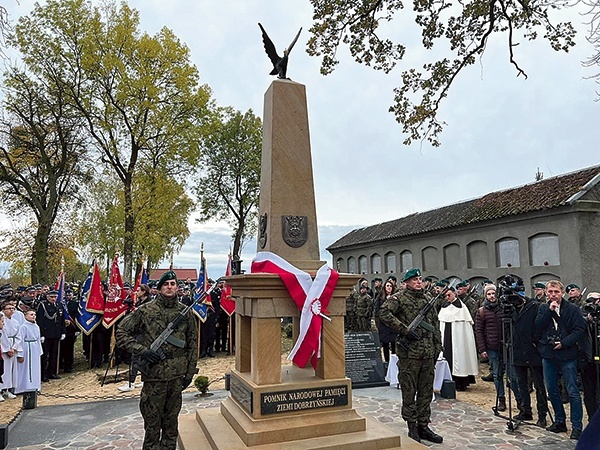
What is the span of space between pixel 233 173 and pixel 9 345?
23.6 m

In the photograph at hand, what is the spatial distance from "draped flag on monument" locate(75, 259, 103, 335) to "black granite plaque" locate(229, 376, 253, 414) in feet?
23.9

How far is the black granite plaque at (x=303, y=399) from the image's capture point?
4996 millimetres

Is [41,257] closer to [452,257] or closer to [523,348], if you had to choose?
[452,257]

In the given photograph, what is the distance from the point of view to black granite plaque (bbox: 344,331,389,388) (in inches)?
347

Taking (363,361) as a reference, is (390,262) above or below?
above

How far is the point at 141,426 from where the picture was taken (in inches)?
262

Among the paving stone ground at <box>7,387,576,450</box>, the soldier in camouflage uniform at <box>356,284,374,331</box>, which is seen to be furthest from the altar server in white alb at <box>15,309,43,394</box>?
the soldier in camouflage uniform at <box>356,284,374,331</box>

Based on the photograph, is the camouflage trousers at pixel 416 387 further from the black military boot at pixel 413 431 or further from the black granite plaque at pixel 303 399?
the black granite plaque at pixel 303 399

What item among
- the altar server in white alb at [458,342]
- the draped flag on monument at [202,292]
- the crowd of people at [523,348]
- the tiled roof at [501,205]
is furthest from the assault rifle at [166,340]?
the tiled roof at [501,205]

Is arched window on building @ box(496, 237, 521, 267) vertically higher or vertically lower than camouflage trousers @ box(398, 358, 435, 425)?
higher

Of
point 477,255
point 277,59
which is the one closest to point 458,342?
point 277,59

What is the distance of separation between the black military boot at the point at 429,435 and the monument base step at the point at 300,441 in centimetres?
66

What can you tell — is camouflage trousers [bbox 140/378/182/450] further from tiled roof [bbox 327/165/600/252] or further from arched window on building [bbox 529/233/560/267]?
arched window on building [bbox 529/233/560/267]

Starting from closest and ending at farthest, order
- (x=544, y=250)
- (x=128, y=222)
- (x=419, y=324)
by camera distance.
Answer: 1. (x=419, y=324)
2. (x=544, y=250)
3. (x=128, y=222)
